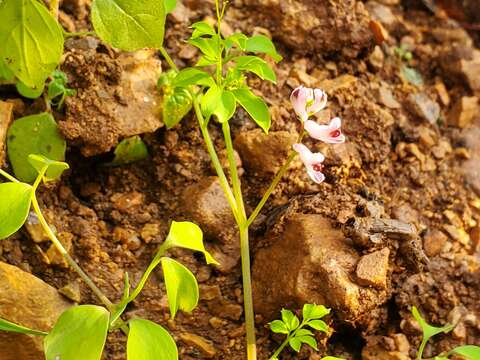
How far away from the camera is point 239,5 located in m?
2.19

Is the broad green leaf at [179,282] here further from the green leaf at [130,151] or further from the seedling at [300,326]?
the green leaf at [130,151]

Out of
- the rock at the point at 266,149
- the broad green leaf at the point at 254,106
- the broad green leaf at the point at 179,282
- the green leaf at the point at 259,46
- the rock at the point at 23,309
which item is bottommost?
the rock at the point at 23,309

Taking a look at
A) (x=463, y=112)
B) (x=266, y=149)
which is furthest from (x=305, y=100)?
(x=463, y=112)

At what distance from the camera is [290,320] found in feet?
5.43

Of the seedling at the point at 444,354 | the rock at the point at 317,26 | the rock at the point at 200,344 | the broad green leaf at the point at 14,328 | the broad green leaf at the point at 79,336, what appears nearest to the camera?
the broad green leaf at the point at 79,336

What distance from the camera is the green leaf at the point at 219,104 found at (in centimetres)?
151

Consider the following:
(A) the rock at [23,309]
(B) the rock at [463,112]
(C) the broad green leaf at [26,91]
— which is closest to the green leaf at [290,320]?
(A) the rock at [23,309]

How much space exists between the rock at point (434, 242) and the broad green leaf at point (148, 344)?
0.81 m

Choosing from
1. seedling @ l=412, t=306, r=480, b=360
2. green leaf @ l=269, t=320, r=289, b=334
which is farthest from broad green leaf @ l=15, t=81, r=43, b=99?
seedling @ l=412, t=306, r=480, b=360

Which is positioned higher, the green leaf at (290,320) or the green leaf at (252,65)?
the green leaf at (252,65)

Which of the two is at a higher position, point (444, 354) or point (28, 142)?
point (28, 142)

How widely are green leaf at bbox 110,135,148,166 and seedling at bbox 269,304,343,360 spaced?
559mm

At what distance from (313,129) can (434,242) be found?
57 centimetres

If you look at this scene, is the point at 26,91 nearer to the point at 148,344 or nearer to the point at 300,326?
the point at 148,344
